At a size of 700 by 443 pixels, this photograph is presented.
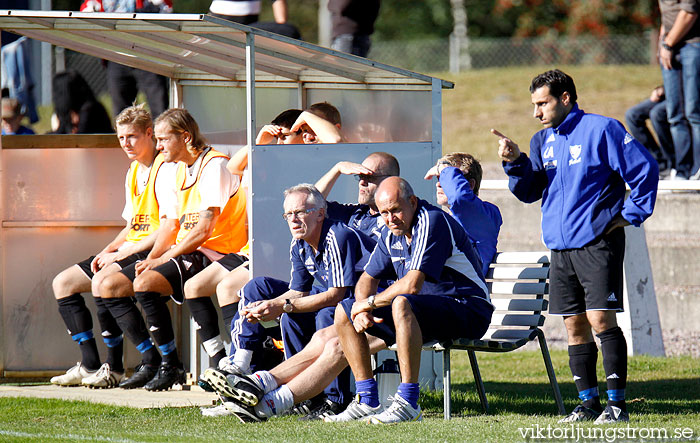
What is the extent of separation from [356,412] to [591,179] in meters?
1.80

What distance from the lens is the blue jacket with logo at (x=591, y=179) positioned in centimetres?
609

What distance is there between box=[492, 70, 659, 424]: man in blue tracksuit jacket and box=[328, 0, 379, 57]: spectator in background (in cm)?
527

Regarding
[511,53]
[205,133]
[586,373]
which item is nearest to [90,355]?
[205,133]

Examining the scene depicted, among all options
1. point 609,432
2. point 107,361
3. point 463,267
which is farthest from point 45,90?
point 609,432

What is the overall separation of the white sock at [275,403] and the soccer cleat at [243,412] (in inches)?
1.1

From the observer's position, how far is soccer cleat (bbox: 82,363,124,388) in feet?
25.9

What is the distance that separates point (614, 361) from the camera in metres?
6.23

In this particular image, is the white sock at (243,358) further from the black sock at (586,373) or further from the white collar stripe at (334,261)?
the black sock at (586,373)

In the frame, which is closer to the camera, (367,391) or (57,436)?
(57,436)

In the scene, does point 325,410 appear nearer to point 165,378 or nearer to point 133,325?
point 165,378

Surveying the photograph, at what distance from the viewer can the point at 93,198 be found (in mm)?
8656

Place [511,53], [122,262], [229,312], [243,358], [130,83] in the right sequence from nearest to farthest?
[243,358] < [229,312] < [122,262] < [130,83] < [511,53]

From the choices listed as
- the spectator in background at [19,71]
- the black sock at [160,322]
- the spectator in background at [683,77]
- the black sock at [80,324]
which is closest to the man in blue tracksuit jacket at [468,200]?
the black sock at [160,322]

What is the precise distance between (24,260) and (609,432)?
4.73 meters
